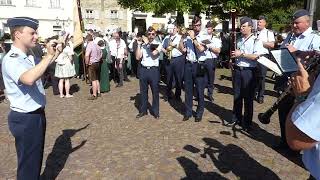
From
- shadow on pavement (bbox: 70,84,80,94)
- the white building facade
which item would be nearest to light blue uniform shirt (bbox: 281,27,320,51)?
shadow on pavement (bbox: 70,84,80,94)

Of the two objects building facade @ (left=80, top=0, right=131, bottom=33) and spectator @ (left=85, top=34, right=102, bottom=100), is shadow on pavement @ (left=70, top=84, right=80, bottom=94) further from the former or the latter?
building facade @ (left=80, top=0, right=131, bottom=33)

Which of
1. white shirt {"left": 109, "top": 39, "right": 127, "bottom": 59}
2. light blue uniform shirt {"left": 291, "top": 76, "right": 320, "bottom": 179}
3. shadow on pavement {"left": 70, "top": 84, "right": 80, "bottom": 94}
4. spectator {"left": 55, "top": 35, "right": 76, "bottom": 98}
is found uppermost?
light blue uniform shirt {"left": 291, "top": 76, "right": 320, "bottom": 179}

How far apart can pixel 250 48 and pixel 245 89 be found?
735mm

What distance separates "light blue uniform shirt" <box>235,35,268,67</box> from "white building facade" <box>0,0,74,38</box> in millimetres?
30409

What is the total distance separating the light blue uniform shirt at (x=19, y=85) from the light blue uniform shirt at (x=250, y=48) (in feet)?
12.8

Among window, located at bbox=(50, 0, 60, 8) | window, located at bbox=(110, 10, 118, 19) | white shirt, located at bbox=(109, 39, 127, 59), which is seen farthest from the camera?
window, located at bbox=(110, 10, 118, 19)

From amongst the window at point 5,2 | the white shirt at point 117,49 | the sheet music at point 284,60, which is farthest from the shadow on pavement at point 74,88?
the window at point 5,2

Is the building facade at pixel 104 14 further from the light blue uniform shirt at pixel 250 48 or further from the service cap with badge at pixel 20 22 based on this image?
the service cap with badge at pixel 20 22

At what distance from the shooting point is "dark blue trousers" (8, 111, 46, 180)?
4.03m

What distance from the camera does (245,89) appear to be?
695 cm

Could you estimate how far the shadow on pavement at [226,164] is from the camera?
5145 mm

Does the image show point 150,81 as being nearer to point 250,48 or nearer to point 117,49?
point 250,48

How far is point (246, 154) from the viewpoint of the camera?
19.4ft

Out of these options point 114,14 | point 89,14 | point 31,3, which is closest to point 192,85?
point 31,3
